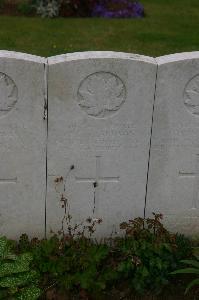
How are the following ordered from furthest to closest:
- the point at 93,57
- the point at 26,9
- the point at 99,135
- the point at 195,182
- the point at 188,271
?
the point at 26,9
the point at 195,182
the point at 99,135
the point at 93,57
the point at 188,271

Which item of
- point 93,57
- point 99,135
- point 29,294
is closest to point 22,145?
point 99,135

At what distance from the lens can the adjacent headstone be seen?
431 cm

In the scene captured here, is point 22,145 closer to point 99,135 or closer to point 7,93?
point 7,93

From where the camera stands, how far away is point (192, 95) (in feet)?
14.7

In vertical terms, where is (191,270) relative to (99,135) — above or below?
below

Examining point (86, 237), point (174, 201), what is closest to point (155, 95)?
point (174, 201)

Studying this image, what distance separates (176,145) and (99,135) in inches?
24.0

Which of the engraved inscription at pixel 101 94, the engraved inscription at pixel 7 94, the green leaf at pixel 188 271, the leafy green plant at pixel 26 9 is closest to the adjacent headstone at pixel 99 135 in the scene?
the engraved inscription at pixel 101 94

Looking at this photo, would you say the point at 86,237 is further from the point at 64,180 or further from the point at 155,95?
the point at 155,95

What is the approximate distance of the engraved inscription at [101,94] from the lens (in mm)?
4340

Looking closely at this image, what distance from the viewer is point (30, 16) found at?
11836mm

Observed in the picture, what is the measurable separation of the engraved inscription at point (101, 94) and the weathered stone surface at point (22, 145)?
31cm

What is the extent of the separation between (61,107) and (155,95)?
2.29ft

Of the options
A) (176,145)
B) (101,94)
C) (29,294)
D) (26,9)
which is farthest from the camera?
(26,9)
